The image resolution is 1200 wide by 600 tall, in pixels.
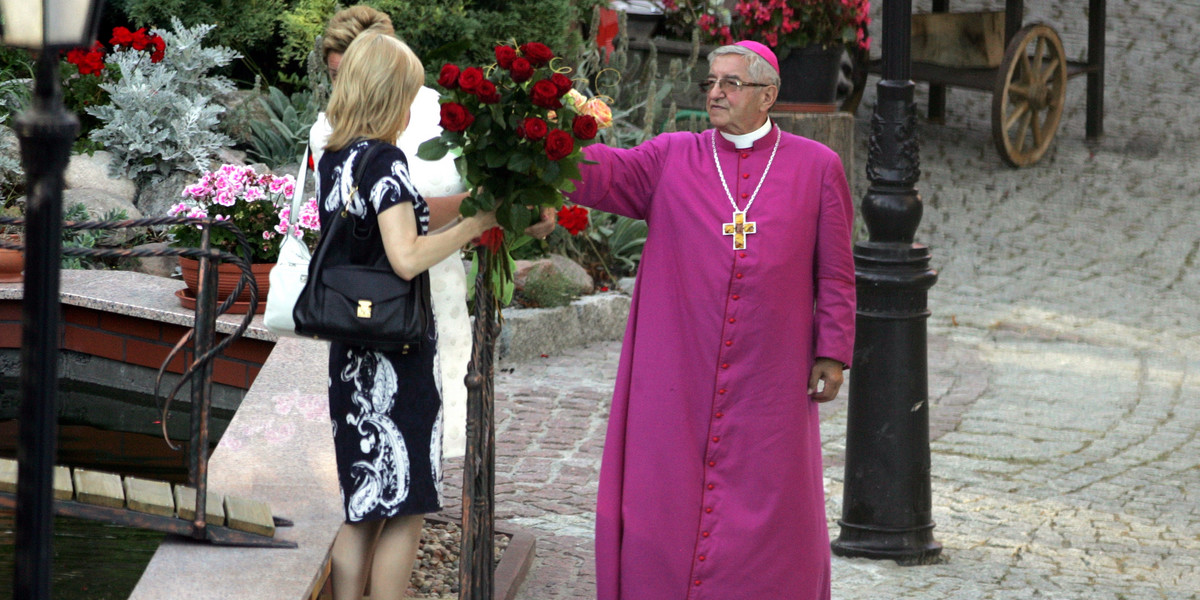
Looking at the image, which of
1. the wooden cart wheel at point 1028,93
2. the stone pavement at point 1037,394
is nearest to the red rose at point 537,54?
the stone pavement at point 1037,394

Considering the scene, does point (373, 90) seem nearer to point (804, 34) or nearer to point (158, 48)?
point (158, 48)

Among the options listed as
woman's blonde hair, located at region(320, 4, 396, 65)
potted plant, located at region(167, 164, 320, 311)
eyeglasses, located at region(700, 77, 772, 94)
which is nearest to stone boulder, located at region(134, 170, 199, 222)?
potted plant, located at region(167, 164, 320, 311)

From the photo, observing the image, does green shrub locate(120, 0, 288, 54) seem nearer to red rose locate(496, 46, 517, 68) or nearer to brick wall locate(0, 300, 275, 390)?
brick wall locate(0, 300, 275, 390)

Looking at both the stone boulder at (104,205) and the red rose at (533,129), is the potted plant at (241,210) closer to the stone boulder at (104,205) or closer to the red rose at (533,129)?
the stone boulder at (104,205)

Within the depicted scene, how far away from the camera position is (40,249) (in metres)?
1.88

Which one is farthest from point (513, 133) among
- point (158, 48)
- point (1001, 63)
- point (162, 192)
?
point (1001, 63)

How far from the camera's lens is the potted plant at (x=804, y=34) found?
9.50 metres

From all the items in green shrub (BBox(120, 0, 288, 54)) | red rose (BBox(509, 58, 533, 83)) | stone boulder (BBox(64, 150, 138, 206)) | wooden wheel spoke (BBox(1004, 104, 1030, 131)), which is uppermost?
green shrub (BBox(120, 0, 288, 54))

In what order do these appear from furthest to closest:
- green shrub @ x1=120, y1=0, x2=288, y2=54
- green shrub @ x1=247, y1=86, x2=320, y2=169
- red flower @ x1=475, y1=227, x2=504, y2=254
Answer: green shrub @ x1=120, y1=0, x2=288, y2=54 < green shrub @ x1=247, y1=86, x2=320, y2=169 < red flower @ x1=475, y1=227, x2=504, y2=254

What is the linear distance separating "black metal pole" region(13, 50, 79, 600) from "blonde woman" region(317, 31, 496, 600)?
5.36 feet

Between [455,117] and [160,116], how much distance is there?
5813mm

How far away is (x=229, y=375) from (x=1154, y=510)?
12.9 feet

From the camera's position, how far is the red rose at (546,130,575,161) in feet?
10.7

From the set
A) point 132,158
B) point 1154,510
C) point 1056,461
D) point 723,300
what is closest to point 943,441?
point 1056,461
